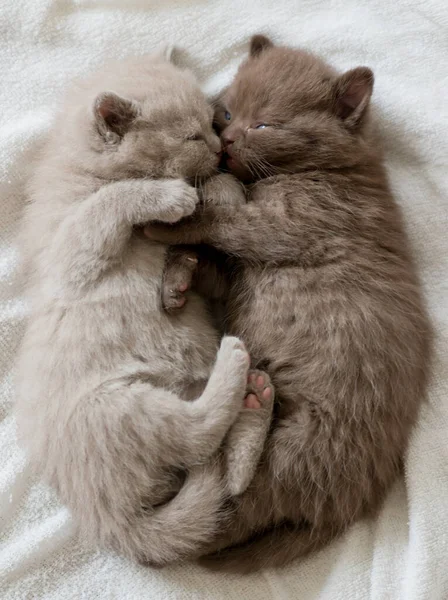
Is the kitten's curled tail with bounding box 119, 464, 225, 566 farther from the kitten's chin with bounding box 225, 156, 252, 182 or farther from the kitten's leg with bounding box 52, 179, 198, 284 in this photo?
the kitten's chin with bounding box 225, 156, 252, 182

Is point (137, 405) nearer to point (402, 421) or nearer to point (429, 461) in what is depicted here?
point (402, 421)

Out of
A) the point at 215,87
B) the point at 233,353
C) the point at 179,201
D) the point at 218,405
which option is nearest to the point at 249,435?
the point at 218,405

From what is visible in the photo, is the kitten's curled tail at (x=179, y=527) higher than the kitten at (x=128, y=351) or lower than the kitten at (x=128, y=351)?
lower

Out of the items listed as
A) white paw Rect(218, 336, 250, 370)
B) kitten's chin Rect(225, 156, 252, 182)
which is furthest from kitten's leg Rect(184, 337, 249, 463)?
kitten's chin Rect(225, 156, 252, 182)

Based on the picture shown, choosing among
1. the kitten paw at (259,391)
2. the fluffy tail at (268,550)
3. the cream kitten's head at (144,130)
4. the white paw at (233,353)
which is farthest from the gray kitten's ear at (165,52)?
the fluffy tail at (268,550)

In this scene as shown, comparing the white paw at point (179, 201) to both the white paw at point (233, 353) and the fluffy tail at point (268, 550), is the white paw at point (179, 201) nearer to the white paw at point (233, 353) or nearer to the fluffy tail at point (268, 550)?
the white paw at point (233, 353)

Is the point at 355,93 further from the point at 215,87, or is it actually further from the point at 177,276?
the point at 177,276

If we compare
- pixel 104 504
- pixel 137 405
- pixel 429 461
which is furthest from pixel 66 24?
pixel 429 461
